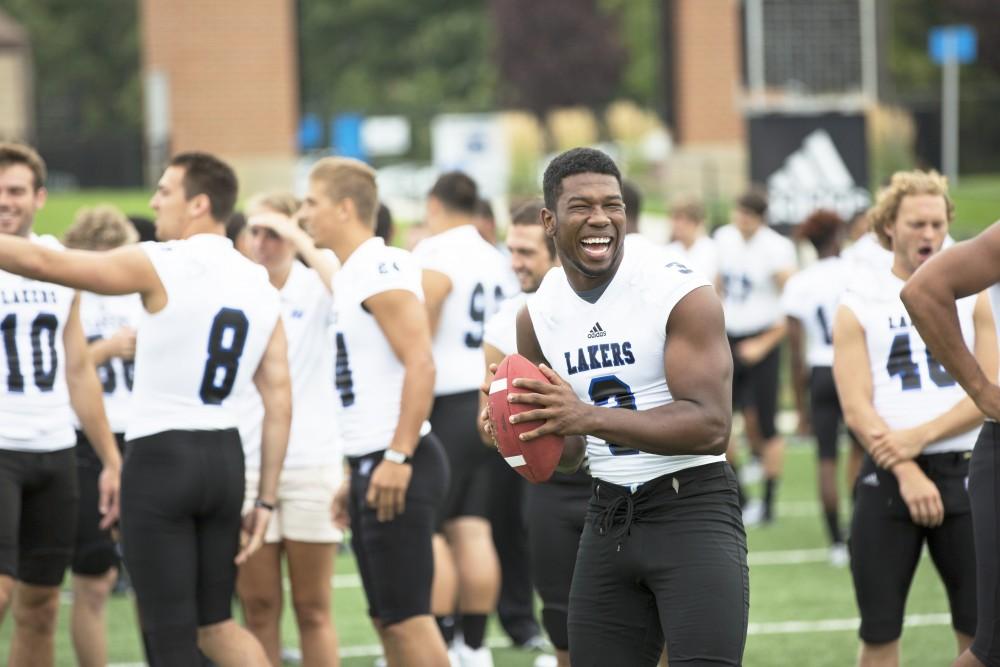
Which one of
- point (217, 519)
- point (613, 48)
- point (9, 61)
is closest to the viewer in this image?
point (217, 519)

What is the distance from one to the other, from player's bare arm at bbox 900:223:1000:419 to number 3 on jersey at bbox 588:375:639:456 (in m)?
1.07

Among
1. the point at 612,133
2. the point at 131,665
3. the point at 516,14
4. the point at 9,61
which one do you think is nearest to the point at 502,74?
the point at 516,14

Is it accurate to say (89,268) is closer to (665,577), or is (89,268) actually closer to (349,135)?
(665,577)

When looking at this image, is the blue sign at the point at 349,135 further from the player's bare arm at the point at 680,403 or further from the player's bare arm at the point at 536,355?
the player's bare arm at the point at 680,403

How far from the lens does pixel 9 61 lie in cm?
4294

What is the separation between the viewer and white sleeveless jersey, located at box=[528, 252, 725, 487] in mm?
4379

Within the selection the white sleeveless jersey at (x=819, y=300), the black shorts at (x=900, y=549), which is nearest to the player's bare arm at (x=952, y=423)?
the black shorts at (x=900, y=549)

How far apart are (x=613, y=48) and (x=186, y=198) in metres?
51.1

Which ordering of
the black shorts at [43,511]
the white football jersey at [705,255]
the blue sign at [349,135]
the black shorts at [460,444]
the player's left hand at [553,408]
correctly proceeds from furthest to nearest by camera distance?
the blue sign at [349,135] < the white football jersey at [705,255] < the black shorts at [460,444] < the black shorts at [43,511] < the player's left hand at [553,408]

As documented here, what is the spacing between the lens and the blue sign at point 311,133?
26.0 metres

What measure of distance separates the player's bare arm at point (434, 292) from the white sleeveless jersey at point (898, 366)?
2.13 meters

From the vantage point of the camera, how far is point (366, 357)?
6023 millimetres

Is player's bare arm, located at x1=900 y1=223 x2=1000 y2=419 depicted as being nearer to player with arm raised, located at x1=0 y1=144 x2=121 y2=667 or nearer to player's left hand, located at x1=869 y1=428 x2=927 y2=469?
player's left hand, located at x1=869 y1=428 x2=927 y2=469

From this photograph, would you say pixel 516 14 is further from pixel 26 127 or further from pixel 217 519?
pixel 217 519
